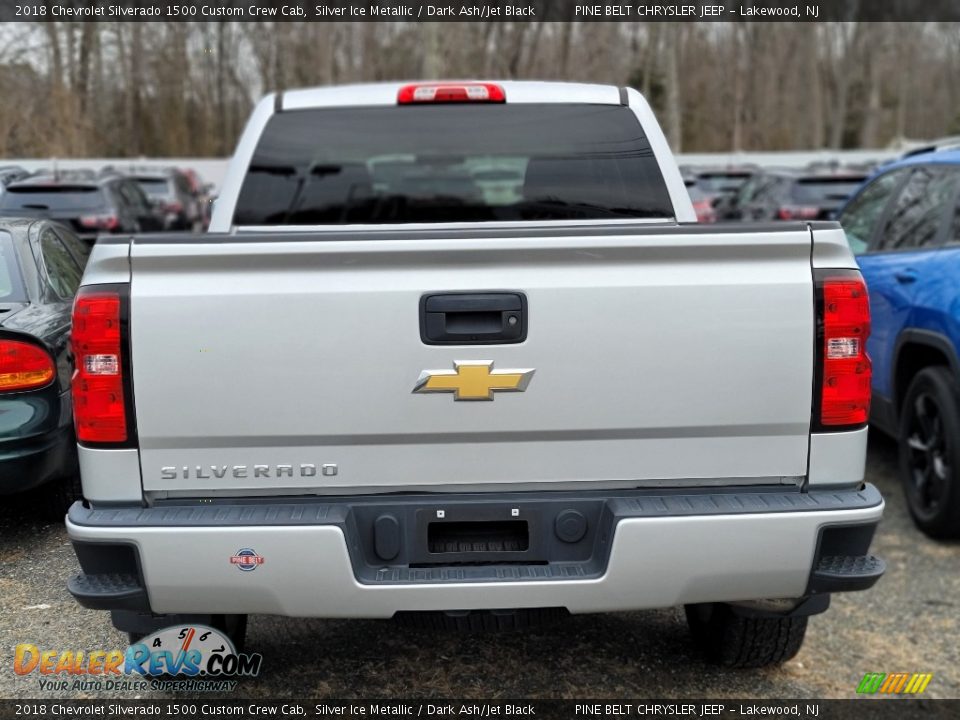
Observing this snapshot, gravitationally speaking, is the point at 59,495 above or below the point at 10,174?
below

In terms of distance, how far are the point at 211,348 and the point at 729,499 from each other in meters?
1.49

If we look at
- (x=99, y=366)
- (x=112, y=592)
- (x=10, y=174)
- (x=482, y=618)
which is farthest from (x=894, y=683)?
(x=10, y=174)

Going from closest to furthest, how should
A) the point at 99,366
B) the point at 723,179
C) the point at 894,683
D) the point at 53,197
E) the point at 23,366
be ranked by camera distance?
the point at 99,366, the point at 894,683, the point at 23,366, the point at 53,197, the point at 723,179

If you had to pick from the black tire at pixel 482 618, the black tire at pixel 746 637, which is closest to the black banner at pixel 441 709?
the black tire at pixel 746 637

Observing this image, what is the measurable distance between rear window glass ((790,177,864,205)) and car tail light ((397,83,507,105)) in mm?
10412

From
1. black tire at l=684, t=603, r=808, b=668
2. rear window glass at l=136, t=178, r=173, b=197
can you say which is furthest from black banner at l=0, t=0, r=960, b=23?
black tire at l=684, t=603, r=808, b=668

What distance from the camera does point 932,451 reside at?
4.68 metres

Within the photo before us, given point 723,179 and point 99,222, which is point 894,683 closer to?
point 99,222

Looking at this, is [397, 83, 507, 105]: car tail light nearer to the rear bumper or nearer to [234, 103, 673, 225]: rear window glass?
[234, 103, 673, 225]: rear window glass

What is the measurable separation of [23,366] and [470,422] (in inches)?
96.7

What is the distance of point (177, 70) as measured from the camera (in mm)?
34656

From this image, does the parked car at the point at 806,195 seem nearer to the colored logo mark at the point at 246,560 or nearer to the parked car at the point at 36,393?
the parked car at the point at 36,393

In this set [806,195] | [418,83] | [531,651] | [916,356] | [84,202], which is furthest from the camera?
[806,195]

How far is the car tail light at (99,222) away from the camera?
12.0 metres
